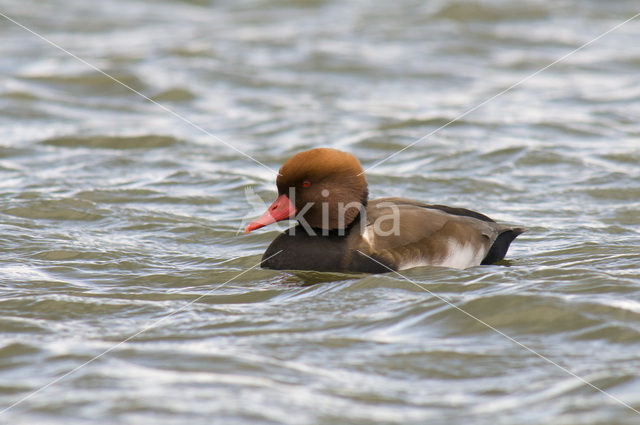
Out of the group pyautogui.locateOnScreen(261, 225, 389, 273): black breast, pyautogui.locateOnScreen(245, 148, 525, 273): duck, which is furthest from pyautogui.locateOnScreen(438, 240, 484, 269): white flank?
pyautogui.locateOnScreen(261, 225, 389, 273): black breast

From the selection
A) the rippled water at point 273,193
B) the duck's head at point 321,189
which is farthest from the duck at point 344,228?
the rippled water at point 273,193

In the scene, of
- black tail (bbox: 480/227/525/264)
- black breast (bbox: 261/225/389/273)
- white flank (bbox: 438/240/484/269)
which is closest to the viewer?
black breast (bbox: 261/225/389/273)

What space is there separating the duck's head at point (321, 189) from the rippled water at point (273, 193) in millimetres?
497

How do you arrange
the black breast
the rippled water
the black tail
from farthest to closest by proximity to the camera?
the black tail
the black breast
the rippled water

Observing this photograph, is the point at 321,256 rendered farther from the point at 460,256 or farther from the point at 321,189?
the point at 460,256

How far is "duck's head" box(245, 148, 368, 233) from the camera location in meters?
6.16

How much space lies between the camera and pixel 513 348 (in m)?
4.85

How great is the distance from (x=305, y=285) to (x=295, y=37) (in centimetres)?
1113

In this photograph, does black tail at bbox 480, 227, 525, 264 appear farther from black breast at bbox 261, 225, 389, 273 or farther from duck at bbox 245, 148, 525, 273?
black breast at bbox 261, 225, 389, 273

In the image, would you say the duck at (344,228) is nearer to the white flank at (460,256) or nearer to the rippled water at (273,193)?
the white flank at (460,256)

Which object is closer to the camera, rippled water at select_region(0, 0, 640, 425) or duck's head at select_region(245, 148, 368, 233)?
rippled water at select_region(0, 0, 640, 425)

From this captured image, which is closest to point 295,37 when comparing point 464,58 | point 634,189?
point 464,58

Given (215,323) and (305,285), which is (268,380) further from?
(305,285)

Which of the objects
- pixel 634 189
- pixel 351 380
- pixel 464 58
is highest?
pixel 464 58
